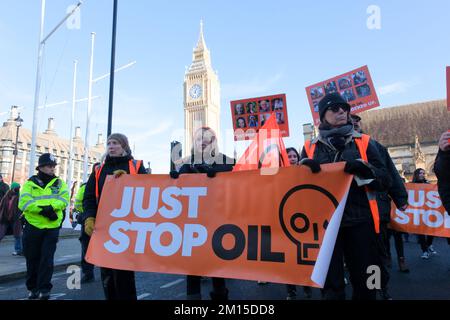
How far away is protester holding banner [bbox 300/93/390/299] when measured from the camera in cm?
281

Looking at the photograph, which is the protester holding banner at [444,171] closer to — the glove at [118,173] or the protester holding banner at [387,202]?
the protester holding banner at [387,202]

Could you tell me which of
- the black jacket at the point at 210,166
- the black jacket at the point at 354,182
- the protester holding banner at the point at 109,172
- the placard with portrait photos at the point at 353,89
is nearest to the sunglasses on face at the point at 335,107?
the black jacket at the point at 354,182

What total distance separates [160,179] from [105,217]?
0.68m

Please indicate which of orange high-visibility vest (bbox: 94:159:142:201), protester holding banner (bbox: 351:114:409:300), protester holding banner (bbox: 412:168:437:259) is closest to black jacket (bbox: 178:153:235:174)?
orange high-visibility vest (bbox: 94:159:142:201)

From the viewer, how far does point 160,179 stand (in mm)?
3861

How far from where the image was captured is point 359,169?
2.86 meters

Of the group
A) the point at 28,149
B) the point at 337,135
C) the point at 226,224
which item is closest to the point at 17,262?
the point at 226,224

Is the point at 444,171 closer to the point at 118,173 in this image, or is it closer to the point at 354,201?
the point at 354,201

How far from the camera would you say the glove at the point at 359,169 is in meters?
2.85

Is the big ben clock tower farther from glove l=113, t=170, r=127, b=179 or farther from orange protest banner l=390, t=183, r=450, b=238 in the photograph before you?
glove l=113, t=170, r=127, b=179

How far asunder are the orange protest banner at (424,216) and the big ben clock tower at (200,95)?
95561mm

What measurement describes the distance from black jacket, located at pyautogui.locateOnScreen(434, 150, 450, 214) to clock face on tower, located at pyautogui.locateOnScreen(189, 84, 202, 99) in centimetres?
10466
